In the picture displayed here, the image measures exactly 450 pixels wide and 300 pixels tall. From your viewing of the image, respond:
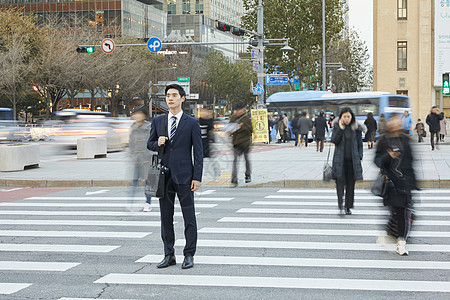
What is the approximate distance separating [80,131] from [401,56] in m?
26.6

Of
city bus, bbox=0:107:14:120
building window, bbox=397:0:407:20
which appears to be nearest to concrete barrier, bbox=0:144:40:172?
building window, bbox=397:0:407:20

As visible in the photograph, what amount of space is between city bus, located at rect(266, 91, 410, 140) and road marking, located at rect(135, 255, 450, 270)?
30.8 metres

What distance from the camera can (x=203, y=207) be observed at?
11.5m

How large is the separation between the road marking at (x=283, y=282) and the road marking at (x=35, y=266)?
742mm

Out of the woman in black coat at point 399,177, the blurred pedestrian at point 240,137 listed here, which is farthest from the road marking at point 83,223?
the blurred pedestrian at point 240,137

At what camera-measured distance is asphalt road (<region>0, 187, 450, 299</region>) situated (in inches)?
224

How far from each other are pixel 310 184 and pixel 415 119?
30.5 meters

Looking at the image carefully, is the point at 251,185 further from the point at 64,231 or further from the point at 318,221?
the point at 64,231

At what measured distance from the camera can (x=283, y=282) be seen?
19.5 ft

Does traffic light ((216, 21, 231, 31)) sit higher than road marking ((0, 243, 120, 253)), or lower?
higher

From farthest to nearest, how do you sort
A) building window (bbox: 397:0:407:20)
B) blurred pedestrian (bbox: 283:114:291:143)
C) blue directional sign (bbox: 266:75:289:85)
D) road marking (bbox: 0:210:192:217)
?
building window (bbox: 397:0:407:20) < blurred pedestrian (bbox: 283:114:291:143) < blue directional sign (bbox: 266:75:289:85) < road marking (bbox: 0:210:192:217)

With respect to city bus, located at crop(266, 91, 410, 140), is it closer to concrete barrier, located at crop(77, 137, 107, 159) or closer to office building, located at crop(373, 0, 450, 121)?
office building, located at crop(373, 0, 450, 121)

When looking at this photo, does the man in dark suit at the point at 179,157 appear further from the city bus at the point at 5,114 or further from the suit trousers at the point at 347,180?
the city bus at the point at 5,114

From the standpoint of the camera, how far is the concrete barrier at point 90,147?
24203mm
